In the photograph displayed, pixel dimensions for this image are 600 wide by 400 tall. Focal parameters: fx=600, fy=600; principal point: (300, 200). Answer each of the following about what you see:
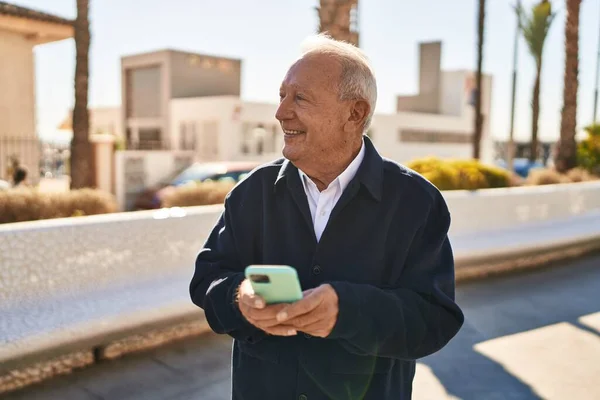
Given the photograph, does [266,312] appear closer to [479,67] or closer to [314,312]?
[314,312]

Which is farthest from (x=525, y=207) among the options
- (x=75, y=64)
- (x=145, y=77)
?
(x=145, y=77)

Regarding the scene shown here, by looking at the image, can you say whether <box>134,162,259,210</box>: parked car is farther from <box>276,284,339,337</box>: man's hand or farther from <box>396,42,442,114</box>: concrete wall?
<box>396,42,442,114</box>: concrete wall

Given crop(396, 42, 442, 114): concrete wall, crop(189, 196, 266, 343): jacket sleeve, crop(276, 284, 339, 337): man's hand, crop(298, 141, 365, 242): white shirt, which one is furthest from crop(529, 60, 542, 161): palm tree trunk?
crop(276, 284, 339, 337): man's hand

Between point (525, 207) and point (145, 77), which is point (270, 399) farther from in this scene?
point (145, 77)

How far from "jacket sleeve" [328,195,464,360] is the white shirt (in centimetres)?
28

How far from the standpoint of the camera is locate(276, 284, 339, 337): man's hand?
1.61 meters

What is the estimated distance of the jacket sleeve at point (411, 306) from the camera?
1713mm

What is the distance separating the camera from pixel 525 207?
330 inches

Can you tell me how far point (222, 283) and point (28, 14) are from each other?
1657 cm

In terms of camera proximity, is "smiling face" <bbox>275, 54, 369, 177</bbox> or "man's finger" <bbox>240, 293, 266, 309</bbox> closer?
"man's finger" <bbox>240, 293, 266, 309</bbox>

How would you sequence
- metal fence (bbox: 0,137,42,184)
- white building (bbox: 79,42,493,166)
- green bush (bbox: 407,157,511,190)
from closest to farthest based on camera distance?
green bush (bbox: 407,157,511,190), metal fence (bbox: 0,137,42,184), white building (bbox: 79,42,493,166)

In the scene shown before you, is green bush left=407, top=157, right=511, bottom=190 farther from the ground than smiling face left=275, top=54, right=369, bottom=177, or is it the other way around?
smiling face left=275, top=54, right=369, bottom=177

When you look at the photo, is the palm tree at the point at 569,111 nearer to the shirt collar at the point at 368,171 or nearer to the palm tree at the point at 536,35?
the palm tree at the point at 536,35

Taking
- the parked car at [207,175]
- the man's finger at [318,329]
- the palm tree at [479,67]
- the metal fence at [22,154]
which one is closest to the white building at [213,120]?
the metal fence at [22,154]
